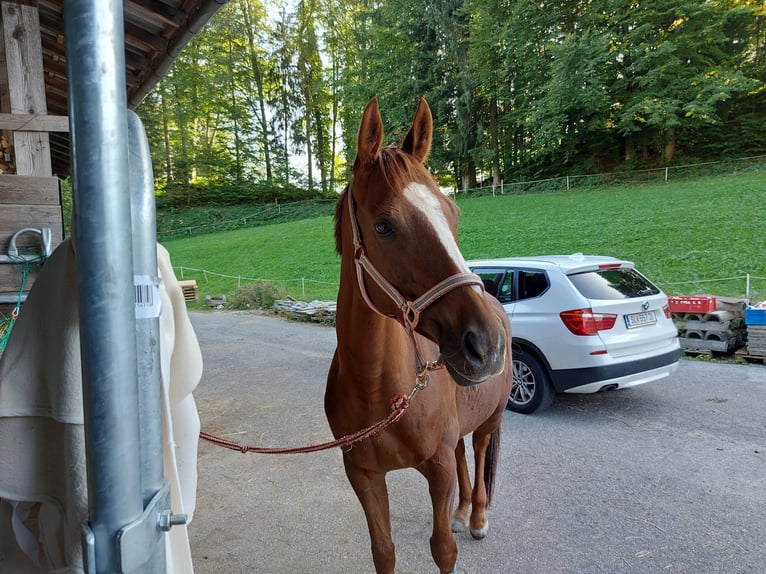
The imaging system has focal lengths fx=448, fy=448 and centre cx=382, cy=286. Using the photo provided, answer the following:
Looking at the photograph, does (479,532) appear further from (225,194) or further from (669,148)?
(225,194)

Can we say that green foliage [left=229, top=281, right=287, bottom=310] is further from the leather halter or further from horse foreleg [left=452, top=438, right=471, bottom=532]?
the leather halter

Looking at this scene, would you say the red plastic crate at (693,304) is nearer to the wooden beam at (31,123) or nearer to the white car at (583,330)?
the white car at (583,330)

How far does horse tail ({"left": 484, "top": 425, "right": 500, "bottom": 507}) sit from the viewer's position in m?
3.25

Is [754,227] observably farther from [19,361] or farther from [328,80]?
[328,80]

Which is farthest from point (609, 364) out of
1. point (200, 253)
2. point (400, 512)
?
point (200, 253)

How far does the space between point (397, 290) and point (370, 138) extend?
602 mm

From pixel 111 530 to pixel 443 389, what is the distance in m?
1.67

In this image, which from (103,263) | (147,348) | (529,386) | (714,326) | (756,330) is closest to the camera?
(103,263)

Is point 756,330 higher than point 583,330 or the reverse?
the reverse

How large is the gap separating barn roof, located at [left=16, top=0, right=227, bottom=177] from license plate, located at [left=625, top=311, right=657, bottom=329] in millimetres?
4784

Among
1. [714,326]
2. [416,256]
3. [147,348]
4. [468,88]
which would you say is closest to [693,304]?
[714,326]

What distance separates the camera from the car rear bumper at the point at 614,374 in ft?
15.6

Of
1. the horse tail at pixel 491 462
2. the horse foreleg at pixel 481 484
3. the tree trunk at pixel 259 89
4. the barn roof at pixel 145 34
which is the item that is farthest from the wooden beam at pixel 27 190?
the tree trunk at pixel 259 89

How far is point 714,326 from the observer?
6.59 m
